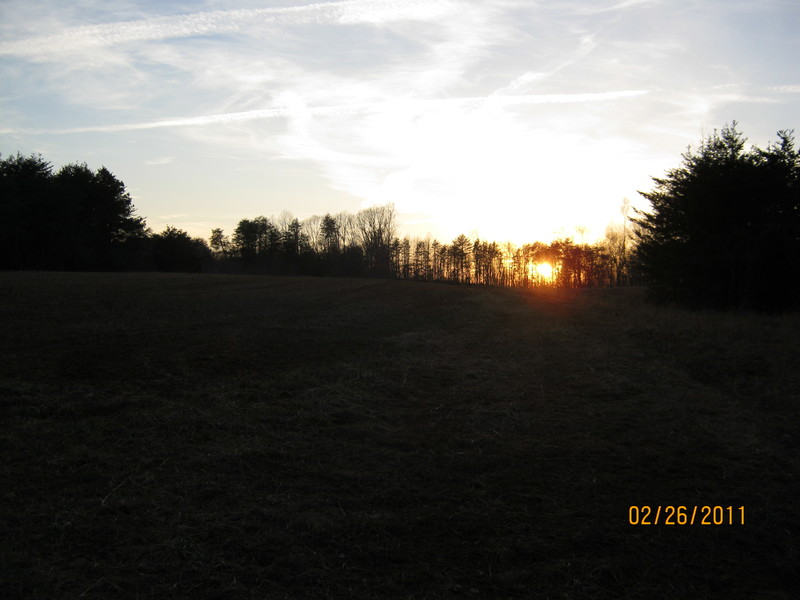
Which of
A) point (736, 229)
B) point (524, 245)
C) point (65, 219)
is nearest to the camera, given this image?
point (736, 229)

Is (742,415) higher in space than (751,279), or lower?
lower

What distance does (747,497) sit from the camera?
611 cm

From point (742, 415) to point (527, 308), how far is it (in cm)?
1642

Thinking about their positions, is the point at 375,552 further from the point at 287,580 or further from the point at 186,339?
the point at 186,339

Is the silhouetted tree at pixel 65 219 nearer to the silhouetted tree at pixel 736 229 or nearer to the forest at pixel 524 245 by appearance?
the forest at pixel 524 245

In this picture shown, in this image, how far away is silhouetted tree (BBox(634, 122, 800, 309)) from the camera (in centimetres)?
2311

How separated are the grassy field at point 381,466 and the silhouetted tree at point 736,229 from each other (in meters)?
10.4

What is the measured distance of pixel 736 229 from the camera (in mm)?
24125

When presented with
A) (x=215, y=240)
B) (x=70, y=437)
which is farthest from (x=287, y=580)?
(x=215, y=240)

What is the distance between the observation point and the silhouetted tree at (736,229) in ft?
75.8

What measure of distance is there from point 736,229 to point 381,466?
2354cm
